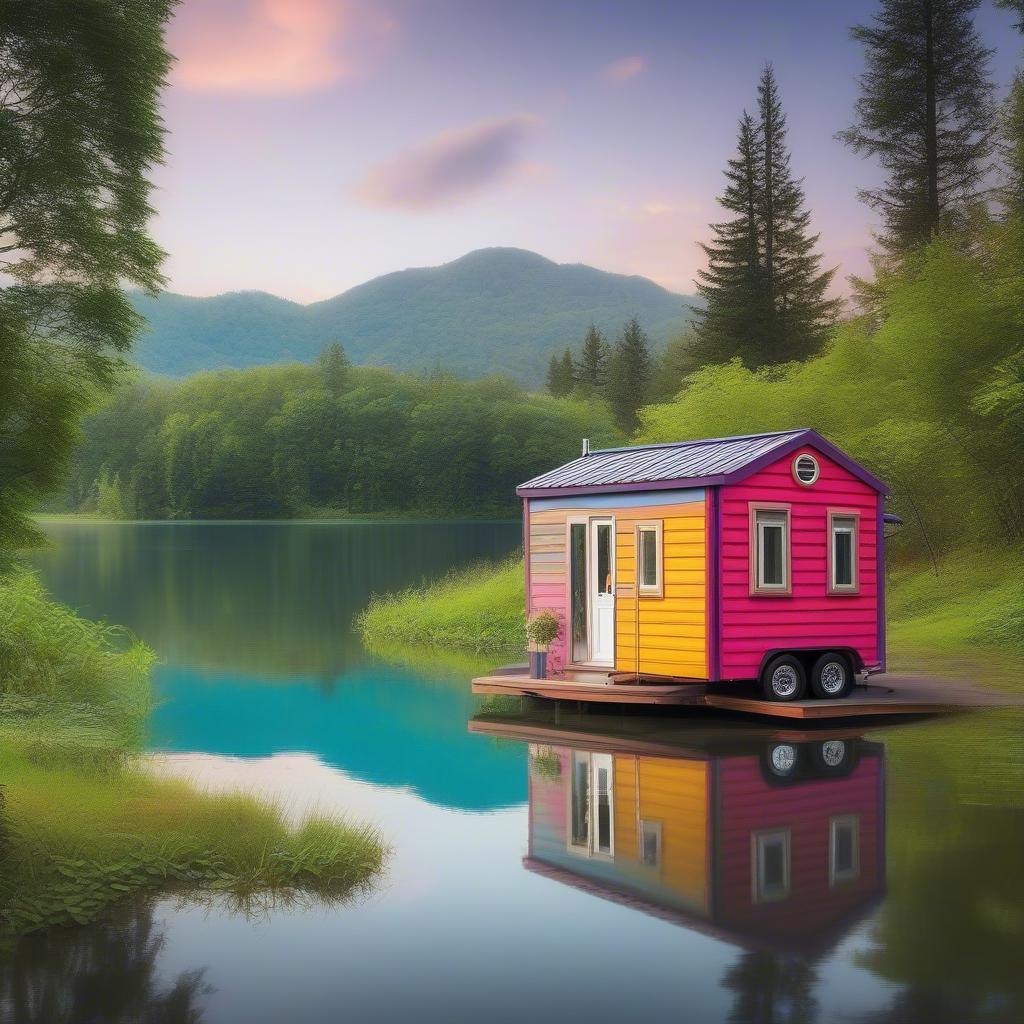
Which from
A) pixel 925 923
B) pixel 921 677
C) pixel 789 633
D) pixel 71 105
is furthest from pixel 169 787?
pixel 921 677

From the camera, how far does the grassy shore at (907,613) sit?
24688 millimetres

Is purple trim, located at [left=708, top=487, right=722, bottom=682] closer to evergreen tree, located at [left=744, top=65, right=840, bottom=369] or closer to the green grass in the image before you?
the green grass

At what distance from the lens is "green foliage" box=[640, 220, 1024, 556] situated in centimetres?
3114

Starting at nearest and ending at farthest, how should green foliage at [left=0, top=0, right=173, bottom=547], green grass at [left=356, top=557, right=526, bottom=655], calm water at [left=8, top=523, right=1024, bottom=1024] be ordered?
calm water at [left=8, top=523, right=1024, bottom=1024] < green foliage at [left=0, top=0, right=173, bottom=547] < green grass at [left=356, top=557, right=526, bottom=655]

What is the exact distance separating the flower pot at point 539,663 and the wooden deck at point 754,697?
0.18m

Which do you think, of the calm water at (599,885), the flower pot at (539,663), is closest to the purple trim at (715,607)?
the calm water at (599,885)

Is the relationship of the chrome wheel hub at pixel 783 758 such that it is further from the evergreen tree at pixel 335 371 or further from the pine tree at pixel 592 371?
the evergreen tree at pixel 335 371

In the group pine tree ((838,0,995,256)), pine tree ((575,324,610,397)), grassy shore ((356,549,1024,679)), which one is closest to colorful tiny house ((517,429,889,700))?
grassy shore ((356,549,1024,679))

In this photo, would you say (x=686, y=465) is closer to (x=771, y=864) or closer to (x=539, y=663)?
(x=539, y=663)

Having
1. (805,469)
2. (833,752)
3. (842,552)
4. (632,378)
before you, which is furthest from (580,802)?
(632,378)

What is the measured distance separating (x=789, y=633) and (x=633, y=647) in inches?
79.1

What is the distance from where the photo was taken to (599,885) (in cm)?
914

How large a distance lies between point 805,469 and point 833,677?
2.80m

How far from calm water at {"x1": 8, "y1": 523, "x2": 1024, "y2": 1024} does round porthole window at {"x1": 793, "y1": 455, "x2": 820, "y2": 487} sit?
3.36 metres
